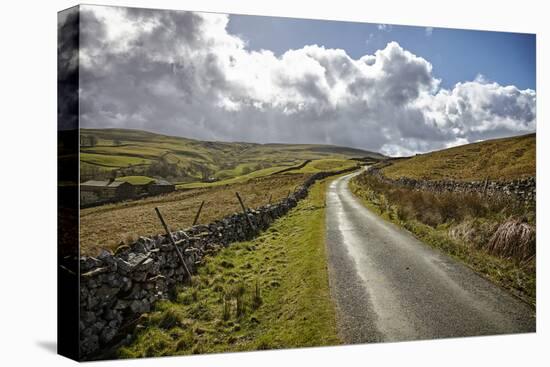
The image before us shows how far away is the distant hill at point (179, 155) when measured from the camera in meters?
9.76

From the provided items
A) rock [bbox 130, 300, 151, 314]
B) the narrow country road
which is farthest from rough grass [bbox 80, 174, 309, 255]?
the narrow country road

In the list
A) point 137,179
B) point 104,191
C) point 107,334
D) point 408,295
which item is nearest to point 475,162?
point 408,295

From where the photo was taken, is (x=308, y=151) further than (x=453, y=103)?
No

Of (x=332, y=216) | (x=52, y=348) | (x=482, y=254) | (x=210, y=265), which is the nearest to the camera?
(x=52, y=348)

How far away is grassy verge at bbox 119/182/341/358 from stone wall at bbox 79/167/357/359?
305 mm

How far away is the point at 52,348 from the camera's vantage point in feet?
35.2

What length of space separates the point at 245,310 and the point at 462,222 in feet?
20.1

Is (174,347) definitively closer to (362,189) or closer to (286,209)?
(286,209)

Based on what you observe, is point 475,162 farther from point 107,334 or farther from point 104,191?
point 107,334

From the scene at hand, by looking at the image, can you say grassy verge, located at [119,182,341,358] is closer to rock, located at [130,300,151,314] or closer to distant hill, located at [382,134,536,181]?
rock, located at [130,300,151,314]

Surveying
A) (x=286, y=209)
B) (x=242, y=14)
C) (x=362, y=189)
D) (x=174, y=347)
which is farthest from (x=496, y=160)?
(x=174, y=347)

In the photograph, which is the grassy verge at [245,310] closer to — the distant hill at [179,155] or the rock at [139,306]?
the rock at [139,306]

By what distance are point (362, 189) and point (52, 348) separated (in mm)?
7771

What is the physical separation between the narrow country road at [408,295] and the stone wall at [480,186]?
1.41 meters
